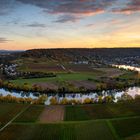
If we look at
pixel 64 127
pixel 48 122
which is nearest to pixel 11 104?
pixel 48 122

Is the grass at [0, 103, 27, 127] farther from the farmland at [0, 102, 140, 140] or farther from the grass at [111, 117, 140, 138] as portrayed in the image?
the grass at [111, 117, 140, 138]

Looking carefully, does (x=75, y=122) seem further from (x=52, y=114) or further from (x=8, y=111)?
(x=8, y=111)

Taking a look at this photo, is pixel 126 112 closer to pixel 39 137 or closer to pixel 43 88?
pixel 39 137

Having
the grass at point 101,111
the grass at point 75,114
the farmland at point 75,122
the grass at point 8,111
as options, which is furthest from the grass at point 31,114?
the grass at point 101,111

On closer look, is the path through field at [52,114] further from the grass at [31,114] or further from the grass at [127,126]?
the grass at [127,126]

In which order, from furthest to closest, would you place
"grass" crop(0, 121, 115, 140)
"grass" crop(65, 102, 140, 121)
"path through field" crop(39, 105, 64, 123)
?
"grass" crop(65, 102, 140, 121), "path through field" crop(39, 105, 64, 123), "grass" crop(0, 121, 115, 140)

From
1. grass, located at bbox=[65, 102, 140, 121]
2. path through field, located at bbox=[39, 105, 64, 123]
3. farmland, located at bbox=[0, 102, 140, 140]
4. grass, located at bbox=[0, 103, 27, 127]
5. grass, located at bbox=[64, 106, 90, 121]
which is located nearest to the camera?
farmland, located at bbox=[0, 102, 140, 140]

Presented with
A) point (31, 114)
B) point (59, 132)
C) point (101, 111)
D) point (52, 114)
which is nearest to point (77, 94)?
point (101, 111)

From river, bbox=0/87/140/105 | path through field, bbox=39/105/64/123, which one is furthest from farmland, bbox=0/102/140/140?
river, bbox=0/87/140/105
